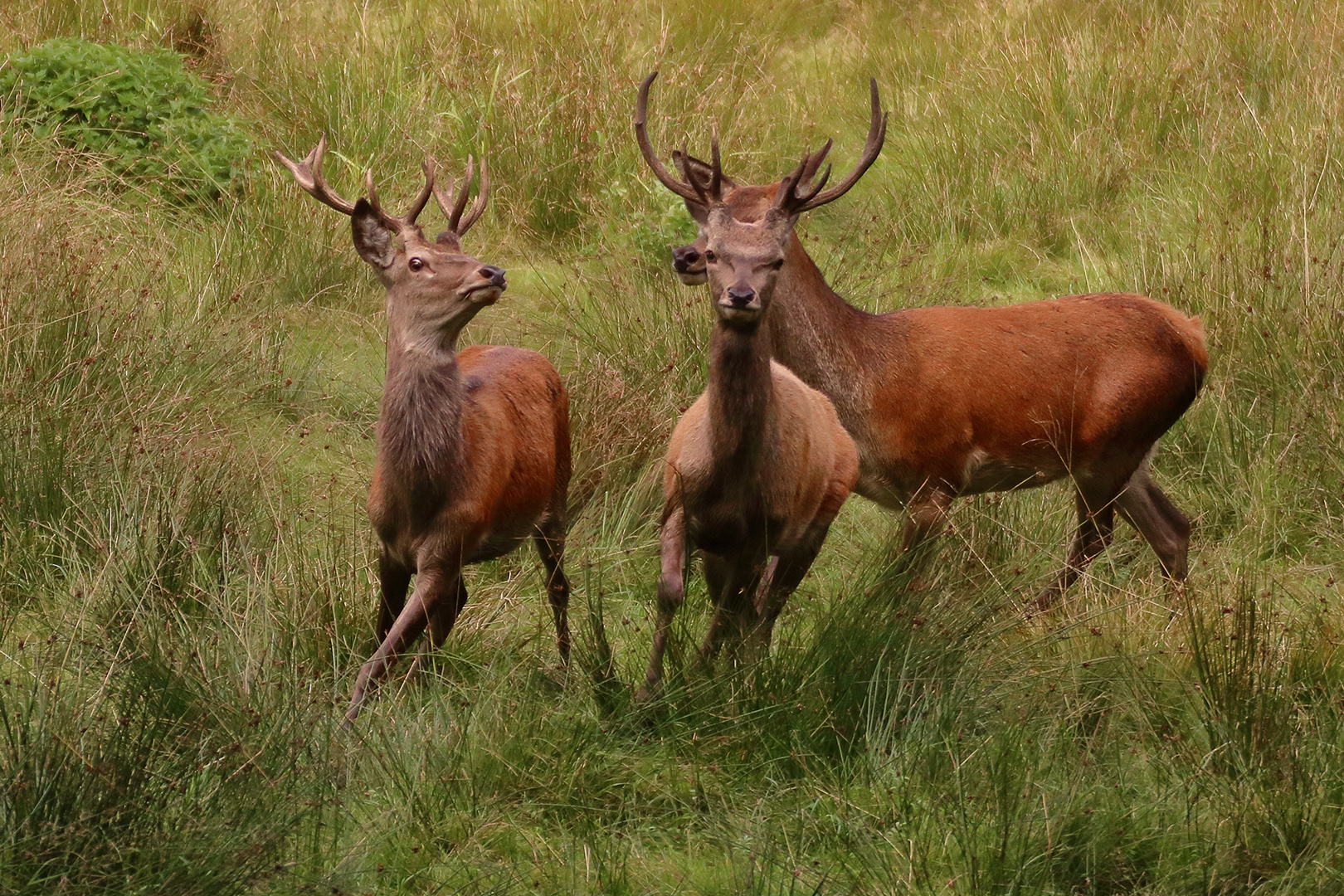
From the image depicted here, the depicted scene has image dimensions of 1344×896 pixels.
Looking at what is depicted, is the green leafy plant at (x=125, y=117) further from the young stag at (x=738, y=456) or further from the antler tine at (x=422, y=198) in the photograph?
the young stag at (x=738, y=456)

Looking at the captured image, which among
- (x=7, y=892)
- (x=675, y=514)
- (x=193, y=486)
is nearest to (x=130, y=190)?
(x=193, y=486)

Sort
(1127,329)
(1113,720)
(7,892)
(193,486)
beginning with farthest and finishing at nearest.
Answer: (1127,329), (193,486), (1113,720), (7,892)

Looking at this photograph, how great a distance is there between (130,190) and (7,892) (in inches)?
247

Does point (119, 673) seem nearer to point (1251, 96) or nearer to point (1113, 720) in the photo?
point (1113, 720)

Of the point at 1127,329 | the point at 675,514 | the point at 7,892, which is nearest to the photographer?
the point at 7,892

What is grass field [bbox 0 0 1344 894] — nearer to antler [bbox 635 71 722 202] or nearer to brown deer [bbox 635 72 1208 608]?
brown deer [bbox 635 72 1208 608]

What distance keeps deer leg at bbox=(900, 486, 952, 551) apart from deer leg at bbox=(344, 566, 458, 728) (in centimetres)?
175

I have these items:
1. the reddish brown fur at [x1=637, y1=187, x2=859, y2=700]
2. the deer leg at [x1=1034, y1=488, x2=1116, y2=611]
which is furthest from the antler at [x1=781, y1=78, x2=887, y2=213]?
the deer leg at [x1=1034, y1=488, x2=1116, y2=611]

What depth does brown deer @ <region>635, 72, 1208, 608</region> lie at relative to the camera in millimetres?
6633

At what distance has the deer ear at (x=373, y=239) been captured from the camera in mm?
5590

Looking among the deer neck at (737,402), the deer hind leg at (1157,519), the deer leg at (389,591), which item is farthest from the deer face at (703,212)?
the deer hind leg at (1157,519)

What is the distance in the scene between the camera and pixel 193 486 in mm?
5820

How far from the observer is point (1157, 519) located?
699 centimetres

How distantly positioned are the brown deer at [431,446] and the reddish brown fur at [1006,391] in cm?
138
